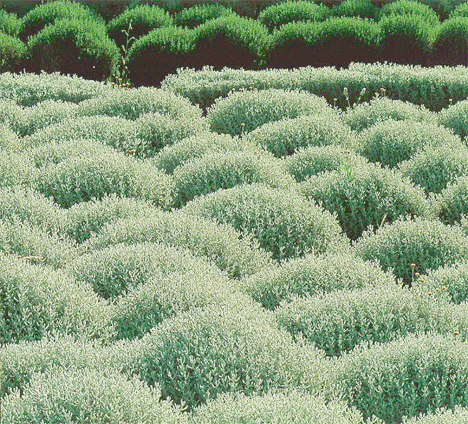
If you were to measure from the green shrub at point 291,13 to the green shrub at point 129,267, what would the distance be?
8115 millimetres

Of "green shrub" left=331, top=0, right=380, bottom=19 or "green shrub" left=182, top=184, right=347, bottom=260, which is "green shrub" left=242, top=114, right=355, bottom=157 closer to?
"green shrub" left=182, top=184, right=347, bottom=260

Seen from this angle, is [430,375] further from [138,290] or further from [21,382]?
[21,382]

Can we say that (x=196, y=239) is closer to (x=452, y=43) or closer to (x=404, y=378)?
(x=404, y=378)

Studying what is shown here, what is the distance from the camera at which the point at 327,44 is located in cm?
1135

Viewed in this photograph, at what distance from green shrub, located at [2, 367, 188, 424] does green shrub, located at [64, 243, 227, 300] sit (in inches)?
53.2

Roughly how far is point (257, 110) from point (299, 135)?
0.91 m

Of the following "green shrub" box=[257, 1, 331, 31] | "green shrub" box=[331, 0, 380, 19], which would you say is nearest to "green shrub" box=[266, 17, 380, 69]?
"green shrub" box=[257, 1, 331, 31]

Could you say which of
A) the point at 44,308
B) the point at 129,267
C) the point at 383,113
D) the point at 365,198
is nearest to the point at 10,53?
the point at 383,113

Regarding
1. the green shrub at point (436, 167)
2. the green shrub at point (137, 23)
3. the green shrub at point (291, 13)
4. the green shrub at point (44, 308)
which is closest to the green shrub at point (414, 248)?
the green shrub at point (436, 167)

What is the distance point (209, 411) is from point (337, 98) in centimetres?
639

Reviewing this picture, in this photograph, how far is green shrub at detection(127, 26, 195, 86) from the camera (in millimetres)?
11133

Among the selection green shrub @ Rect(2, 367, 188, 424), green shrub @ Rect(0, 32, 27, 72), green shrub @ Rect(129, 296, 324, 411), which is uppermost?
green shrub @ Rect(2, 367, 188, 424)

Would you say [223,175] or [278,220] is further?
[223,175]

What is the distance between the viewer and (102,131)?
7750mm
